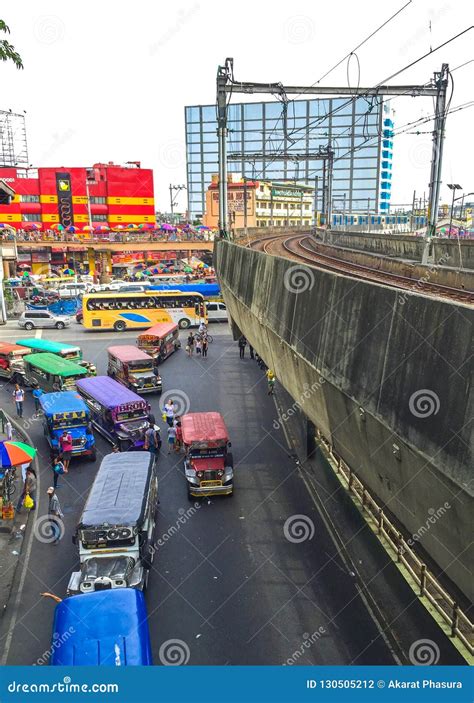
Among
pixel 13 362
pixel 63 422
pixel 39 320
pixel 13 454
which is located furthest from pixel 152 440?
pixel 39 320

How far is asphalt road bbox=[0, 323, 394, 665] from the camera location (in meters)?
9.45

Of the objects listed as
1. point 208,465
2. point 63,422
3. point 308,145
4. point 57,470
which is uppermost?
point 308,145

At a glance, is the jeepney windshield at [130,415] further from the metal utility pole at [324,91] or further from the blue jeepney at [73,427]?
the metal utility pole at [324,91]

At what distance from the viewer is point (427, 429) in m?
5.01

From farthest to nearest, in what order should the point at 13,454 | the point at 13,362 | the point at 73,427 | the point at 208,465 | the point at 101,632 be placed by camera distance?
the point at 13,362, the point at 73,427, the point at 208,465, the point at 13,454, the point at 101,632

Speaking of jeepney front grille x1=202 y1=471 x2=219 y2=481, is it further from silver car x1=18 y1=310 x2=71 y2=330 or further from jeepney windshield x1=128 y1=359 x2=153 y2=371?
silver car x1=18 y1=310 x2=71 y2=330

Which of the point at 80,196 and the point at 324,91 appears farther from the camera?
the point at 80,196

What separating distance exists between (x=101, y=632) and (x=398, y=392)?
600cm

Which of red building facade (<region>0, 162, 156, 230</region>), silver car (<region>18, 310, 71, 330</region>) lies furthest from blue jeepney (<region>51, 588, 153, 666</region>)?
red building facade (<region>0, 162, 156, 230</region>)

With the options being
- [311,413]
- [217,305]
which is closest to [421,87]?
[311,413]

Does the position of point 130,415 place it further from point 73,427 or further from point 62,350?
point 62,350

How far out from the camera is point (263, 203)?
90.8m

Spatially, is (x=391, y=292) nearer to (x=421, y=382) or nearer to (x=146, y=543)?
(x=421, y=382)

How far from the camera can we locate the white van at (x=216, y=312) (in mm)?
43031
